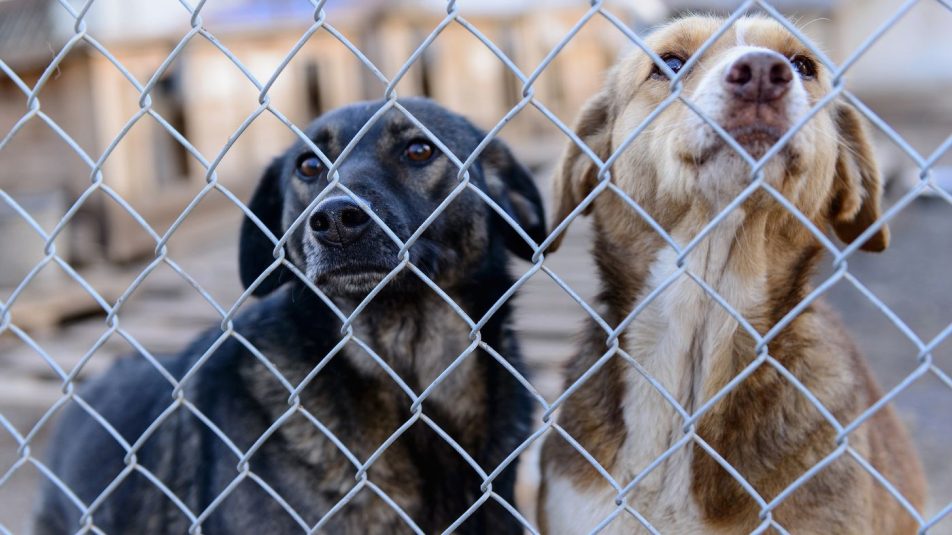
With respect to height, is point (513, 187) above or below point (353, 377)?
above

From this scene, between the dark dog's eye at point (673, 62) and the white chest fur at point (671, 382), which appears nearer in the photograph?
the white chest fur at point (671, 382)

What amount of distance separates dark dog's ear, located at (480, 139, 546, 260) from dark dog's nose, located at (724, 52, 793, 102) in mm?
1226

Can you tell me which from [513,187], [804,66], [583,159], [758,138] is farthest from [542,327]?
[758,138]

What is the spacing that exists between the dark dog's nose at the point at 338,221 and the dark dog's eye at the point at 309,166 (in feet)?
1.91

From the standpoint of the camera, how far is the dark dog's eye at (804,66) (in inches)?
85.4

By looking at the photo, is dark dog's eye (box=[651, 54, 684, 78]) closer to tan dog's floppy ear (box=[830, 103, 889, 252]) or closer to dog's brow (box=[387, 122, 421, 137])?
tan dog's floppy ear (box=[830, 103, 889, 252])

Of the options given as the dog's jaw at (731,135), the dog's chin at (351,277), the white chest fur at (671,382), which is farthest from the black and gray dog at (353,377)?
the dog's jaw at (731,135)

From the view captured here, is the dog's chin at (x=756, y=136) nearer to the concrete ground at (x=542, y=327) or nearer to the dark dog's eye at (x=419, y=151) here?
the dark dog's eye at (x=419, y=151)

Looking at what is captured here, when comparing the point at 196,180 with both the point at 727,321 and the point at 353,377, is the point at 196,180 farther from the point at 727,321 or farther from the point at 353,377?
the point at 727,321

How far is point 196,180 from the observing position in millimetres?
9195

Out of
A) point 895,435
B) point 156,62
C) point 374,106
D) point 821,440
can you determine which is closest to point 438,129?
point 374,106

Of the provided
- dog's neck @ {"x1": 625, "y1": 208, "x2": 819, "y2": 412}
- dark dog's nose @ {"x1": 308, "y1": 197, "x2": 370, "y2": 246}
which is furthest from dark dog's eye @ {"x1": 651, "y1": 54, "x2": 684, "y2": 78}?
dark dog's nose @ {"x1": 308, "y1": 197, "x2": 370, "y2": 246}

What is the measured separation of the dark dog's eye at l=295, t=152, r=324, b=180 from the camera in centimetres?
271

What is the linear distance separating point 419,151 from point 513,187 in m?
0.42
